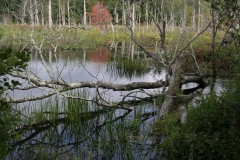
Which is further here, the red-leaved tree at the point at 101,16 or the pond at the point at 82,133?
the red-leaved tree at the point at 101,16

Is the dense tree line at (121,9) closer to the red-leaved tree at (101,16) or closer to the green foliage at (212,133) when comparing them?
the red-leaved tree at (101,16)

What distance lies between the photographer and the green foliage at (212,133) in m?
3.78

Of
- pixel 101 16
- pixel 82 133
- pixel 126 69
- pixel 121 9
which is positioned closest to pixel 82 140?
pixel 82 133

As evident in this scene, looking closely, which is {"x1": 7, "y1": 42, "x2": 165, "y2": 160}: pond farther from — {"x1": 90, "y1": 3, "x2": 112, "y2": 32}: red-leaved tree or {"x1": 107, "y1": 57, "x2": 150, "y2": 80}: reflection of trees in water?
{"x1": 90, "y1": 3, "x2": 112, "y2": 32}: red-leaved tree

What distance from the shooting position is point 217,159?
3.90 m

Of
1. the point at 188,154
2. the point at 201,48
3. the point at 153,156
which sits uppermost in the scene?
the point at 201,48

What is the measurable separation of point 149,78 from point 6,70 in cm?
963

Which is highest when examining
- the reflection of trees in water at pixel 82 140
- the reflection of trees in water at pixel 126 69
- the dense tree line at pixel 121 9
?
the dense tree line at pixel 121 9

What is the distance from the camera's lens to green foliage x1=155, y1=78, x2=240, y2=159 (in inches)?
149

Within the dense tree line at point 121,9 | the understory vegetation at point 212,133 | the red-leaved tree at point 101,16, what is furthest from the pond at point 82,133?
the red-leaved tree at point 101,16

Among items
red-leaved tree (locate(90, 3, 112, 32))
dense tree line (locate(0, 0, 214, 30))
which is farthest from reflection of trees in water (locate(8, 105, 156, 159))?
red-leaved tree (locate(90, 3, 112, 32))

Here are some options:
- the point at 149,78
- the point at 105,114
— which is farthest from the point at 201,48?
the point at 105,114

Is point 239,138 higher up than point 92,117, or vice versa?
point 239,138

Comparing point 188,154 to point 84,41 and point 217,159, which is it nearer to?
point 217,159
